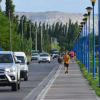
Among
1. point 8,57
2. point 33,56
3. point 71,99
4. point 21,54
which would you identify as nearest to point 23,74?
point 21,54

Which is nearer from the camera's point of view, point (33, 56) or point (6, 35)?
point (6, 35)

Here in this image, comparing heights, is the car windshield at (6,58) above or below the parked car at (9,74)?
above

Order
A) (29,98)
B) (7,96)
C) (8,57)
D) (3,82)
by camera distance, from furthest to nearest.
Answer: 1. (8,57)
2. (3,82)
3. (7,96)
4. (29,98)

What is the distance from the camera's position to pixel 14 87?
25.5 meters

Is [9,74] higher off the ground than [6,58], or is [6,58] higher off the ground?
[6,58]

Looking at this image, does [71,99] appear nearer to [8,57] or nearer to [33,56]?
[8,57]

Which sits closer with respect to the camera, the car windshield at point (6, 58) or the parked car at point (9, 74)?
the parked car at point (9, 74)

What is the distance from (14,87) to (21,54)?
11.1m

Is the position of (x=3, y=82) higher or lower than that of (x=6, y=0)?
lower

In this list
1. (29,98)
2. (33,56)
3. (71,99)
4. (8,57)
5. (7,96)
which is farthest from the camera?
(33,56)

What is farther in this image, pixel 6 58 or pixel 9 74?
pixel 6 58

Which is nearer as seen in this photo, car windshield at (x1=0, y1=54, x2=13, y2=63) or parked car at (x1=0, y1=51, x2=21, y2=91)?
parked car at (x1=0, y1=51, x2=21, y2=91)

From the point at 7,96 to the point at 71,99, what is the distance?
365 cm

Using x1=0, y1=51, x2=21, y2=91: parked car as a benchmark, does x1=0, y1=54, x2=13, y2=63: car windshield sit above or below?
above
